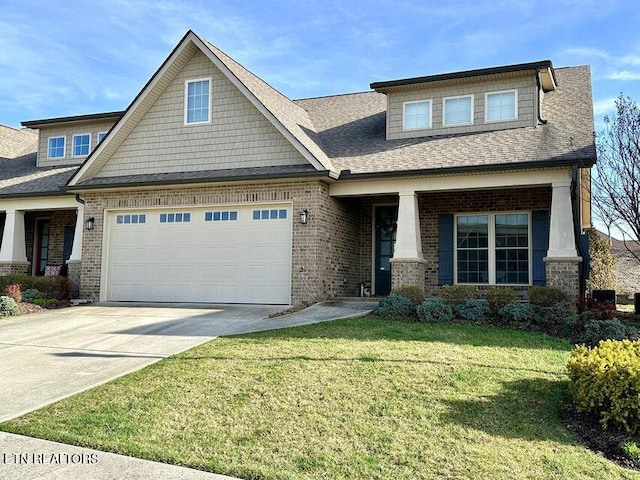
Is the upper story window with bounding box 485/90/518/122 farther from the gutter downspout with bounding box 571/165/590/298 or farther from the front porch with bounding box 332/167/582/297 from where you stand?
the gutter downspout with bounding box 571/165/590/298

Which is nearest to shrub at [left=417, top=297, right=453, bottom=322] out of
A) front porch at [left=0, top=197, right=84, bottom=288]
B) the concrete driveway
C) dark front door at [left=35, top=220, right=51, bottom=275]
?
the concrete driveway

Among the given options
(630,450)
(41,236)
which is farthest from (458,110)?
(41,236)

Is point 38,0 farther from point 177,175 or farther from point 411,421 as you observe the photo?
point 411,421

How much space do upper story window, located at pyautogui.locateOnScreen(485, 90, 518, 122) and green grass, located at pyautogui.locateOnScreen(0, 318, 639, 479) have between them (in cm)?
803

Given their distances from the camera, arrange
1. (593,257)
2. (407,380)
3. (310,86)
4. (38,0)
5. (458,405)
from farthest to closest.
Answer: (310,86), (593,257), (38,0), (407,380), (458,405)

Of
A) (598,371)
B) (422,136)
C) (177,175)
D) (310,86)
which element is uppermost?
(310,86)

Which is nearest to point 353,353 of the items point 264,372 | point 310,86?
point 264,372

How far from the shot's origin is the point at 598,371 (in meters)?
5.73

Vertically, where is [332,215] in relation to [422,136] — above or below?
below

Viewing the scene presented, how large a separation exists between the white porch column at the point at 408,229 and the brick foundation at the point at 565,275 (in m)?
2.98

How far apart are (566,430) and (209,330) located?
6715 millimetres

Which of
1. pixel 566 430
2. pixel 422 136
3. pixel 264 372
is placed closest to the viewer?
pixel 566 430

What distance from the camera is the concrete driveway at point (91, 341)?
7.11 m

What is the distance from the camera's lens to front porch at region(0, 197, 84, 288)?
1706cm
